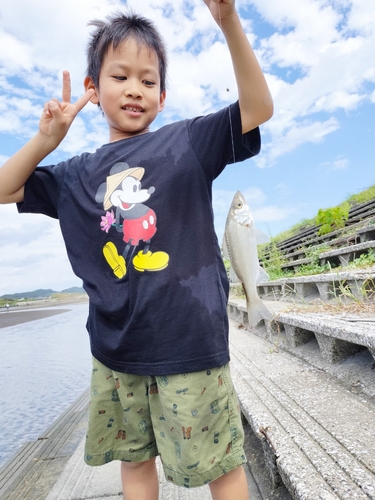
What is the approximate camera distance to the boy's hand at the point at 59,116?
1.45 m

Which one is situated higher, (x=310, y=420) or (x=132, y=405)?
(x=132, y=405)

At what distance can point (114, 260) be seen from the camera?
1.40 meters

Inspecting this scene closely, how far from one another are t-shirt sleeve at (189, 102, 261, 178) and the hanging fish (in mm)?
284

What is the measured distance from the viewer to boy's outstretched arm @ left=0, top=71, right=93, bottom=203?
1.47 metres

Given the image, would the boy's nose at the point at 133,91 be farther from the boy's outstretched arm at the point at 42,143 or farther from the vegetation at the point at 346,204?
the vegetation at the point at 346,204

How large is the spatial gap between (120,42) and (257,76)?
0.61 m

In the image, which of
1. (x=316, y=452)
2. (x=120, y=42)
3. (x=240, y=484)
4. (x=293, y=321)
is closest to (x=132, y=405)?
(x=240, y=484)

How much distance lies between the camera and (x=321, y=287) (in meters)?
3.66

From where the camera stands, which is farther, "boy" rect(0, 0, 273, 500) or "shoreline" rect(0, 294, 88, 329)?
"shoreline" rect(0, 294, 88, 329)

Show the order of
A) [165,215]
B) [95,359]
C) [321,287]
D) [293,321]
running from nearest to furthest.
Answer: [165,215]
[95,359]
[293,321]
[321,287]

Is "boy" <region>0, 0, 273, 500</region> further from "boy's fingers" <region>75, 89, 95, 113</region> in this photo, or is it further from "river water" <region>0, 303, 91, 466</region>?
"river water" <region>0, 303, 91, 466</region>

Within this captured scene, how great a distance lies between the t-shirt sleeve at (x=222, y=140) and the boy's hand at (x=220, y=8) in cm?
27

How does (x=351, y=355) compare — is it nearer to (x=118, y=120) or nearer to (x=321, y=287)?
(x=321, y=287)

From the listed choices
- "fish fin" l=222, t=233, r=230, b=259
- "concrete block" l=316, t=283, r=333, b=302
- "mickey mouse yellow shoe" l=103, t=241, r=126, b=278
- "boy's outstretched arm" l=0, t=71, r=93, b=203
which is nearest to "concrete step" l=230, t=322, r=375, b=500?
"fish fin" l=222, t=233, r=230, b=259
